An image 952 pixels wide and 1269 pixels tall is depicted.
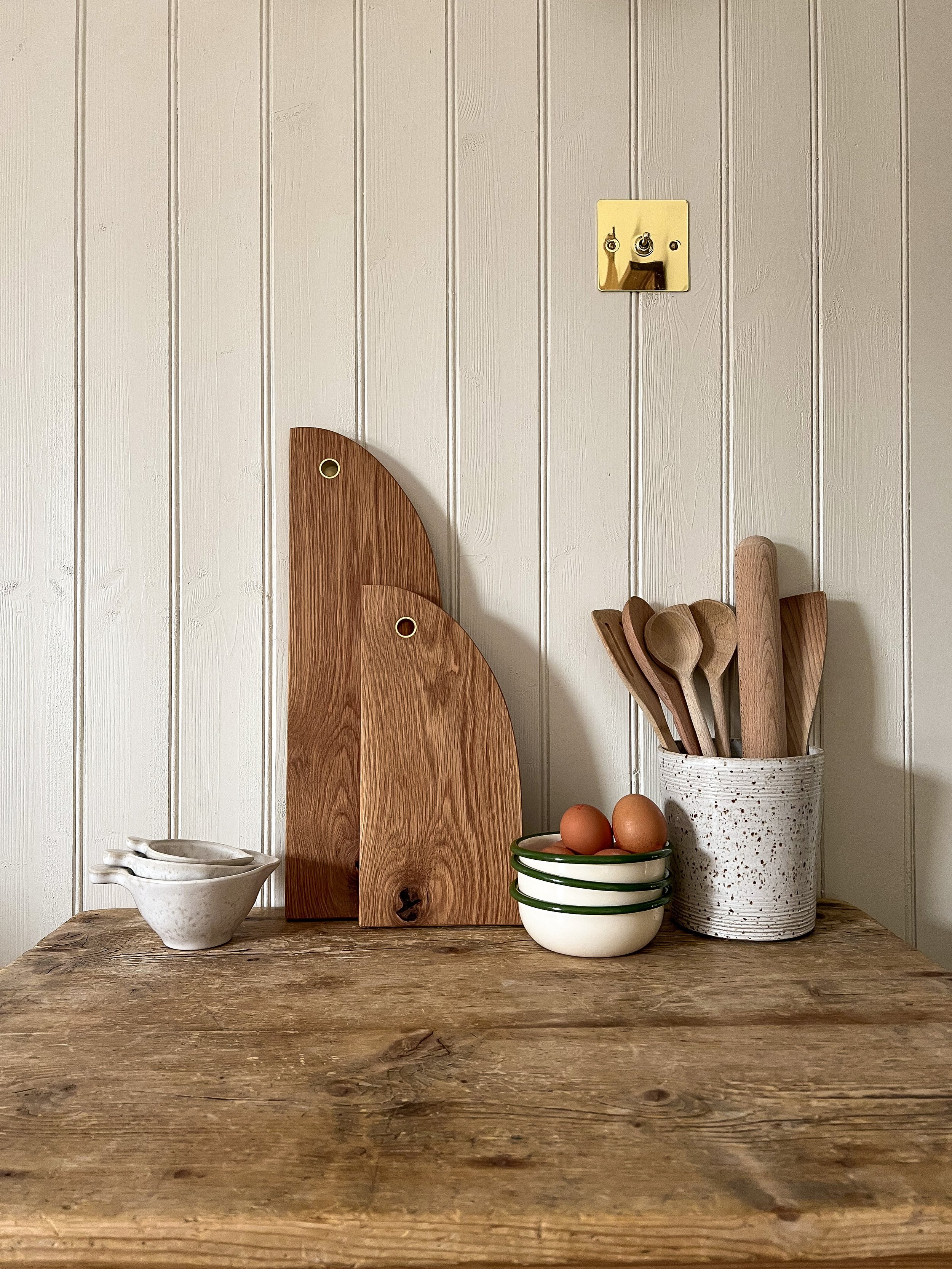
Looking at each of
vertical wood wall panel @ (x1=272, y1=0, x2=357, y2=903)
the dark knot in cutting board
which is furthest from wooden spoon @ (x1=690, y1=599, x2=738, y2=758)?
vertical wood wall panel @ (x1=272, y1=0, x2=357, y2=903)

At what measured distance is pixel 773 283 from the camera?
41.2 inches

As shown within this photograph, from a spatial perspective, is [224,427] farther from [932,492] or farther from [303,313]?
[932,492]

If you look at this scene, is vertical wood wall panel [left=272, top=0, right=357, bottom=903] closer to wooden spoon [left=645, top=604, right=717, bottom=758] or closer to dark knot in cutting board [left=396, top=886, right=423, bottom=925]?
dark knot in cutting board [left=396, top=886, right=423, bottom=925]

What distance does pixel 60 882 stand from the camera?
40.3 inches

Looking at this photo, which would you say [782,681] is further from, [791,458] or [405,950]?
[405,950]

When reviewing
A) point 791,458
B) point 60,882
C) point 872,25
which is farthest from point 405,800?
point 872,25

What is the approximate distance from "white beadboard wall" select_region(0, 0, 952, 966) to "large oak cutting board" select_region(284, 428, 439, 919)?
0.04m

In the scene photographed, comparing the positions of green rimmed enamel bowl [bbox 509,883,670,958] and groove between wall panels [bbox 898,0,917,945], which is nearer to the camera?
green rimmed enamel bowl [bbox 509,883,670,958]

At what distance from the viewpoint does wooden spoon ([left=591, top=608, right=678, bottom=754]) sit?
0.99 metres

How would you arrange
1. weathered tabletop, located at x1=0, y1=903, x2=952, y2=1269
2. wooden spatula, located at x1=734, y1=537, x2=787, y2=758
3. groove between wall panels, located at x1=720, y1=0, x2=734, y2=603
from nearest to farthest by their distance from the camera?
weathered tabletop, located at x1=0, y1=903, x2=952, y2=1269 < wooden spatula, located at x1=734, y1=537, x2=787, y2=758 < groove between wall panels, located at x1=720, y1=0, x2=734, y2=603

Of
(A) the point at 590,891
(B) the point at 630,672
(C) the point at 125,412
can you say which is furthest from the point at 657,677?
(C) the point at 125,412

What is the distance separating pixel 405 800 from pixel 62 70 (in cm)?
98

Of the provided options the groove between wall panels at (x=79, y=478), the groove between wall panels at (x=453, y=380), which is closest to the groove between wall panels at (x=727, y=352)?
the groove between wall panels at (x=453, y=380)

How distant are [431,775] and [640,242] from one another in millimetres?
697
